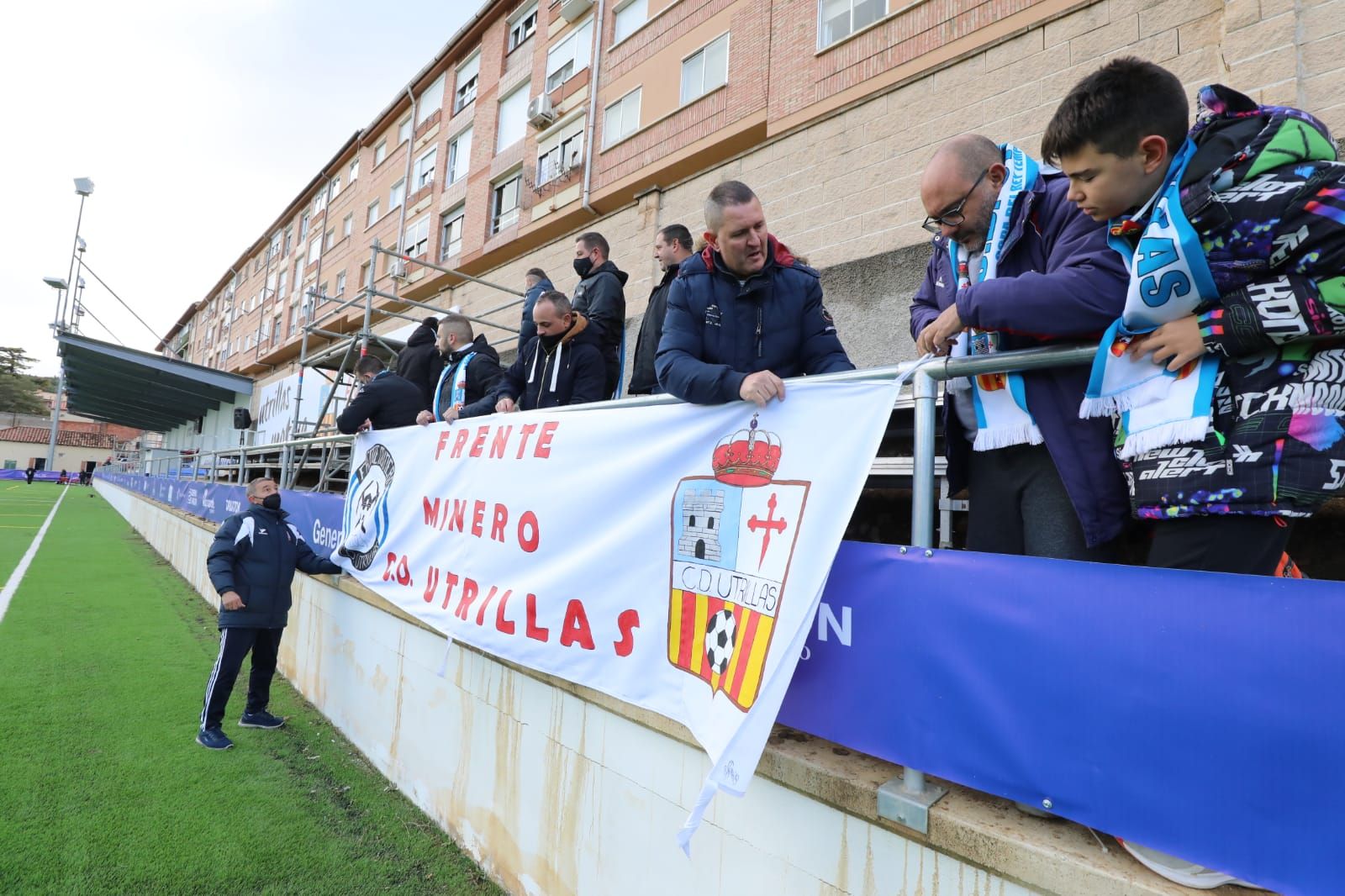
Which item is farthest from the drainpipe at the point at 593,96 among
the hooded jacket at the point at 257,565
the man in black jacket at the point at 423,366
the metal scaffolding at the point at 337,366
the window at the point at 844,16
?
the hooded jacket at the point at 257,565

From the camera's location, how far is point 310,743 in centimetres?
479

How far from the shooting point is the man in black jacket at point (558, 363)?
13.2ft

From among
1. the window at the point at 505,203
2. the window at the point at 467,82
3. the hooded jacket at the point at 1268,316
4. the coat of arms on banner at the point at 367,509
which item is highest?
the window at the point at 467,82

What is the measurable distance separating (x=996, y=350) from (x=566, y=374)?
8.99 feet

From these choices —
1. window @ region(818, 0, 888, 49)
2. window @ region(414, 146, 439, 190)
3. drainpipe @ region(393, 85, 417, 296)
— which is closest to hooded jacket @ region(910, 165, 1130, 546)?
window @ region(818, 0, 888, 49)

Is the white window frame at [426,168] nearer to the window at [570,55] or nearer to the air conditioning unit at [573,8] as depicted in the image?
the window at [570,55]

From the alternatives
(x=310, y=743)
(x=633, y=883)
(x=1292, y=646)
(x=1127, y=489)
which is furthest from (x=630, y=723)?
(x=310, y=743)

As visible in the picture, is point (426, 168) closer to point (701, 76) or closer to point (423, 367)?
point (701, 76)

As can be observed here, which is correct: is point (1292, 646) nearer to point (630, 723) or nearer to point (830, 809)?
point (830, 809)

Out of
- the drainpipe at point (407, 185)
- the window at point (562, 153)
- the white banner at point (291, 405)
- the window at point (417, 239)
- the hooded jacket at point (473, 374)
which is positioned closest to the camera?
the hooded jacket at point (473, 374)

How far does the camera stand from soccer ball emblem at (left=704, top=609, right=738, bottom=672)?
6.42 ft

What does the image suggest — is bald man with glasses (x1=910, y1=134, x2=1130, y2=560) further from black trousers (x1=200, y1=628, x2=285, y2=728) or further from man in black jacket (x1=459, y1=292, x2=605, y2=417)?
black trousers (x1=200, y1=628, x2=285, y2=728)

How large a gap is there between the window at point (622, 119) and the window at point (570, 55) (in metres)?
1.92

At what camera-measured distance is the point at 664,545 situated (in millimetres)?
2285
